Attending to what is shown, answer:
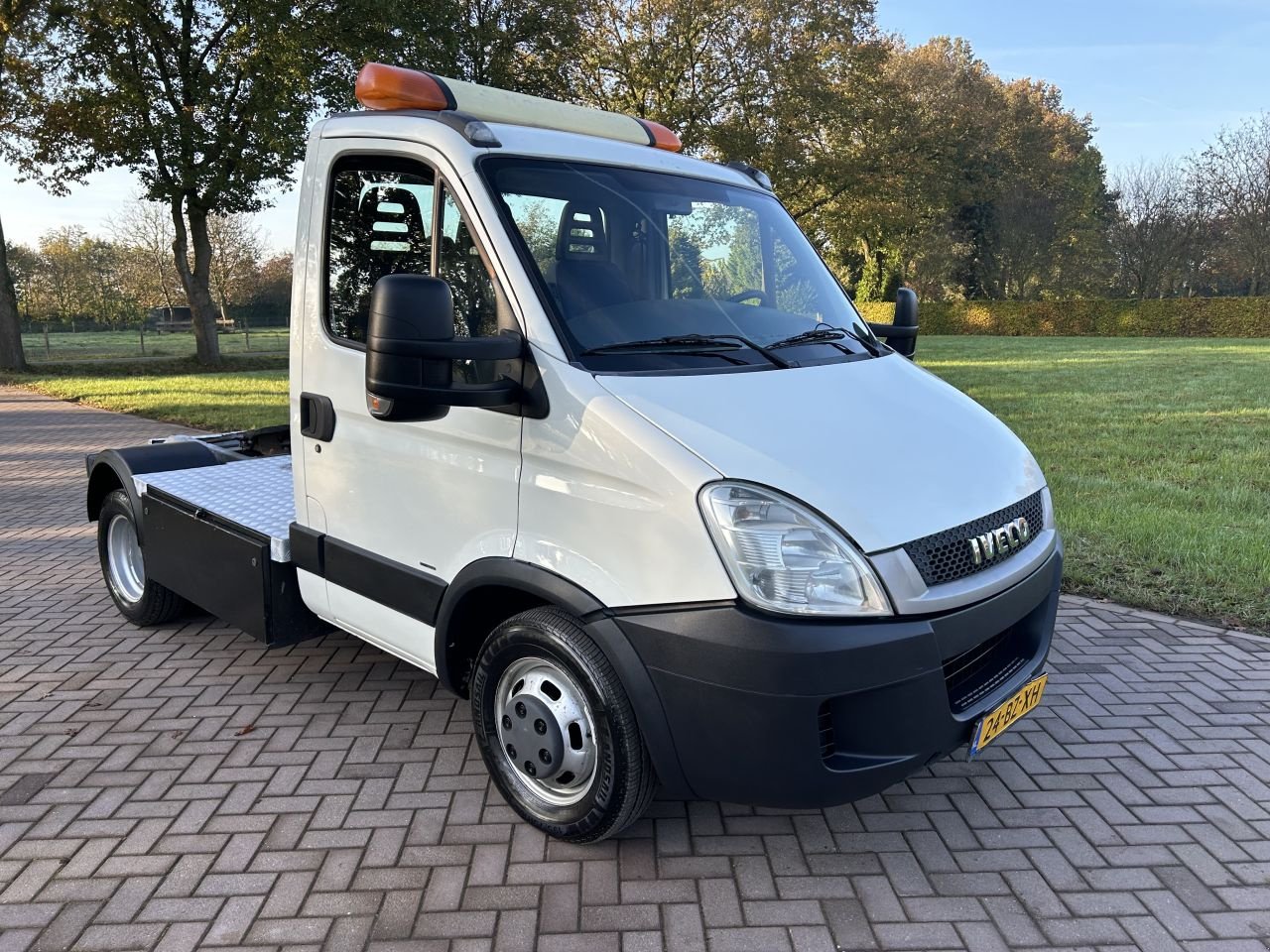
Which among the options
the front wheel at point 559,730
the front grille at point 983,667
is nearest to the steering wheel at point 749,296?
the front wheel at point 559,730

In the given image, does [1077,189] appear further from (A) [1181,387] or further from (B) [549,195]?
(B) [549,195]

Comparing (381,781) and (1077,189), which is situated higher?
(1077,189)

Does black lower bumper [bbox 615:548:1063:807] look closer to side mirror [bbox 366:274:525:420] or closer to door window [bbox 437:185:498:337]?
side mirror [bbox 366:274:525:420]

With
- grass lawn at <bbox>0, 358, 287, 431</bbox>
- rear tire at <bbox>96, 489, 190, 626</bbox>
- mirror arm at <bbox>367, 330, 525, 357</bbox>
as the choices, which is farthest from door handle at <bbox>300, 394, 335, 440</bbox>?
grass lawn at <bbox>0, 358, 287, 431</bbox>

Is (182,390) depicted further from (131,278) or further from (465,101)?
(131,278)

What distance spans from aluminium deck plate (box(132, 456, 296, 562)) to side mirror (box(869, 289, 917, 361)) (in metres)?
2.87

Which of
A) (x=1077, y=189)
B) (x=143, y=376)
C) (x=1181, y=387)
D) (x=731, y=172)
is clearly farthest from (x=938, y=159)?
(x=731, y=172)

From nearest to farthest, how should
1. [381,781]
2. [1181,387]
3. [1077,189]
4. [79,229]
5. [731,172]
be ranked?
[381,781], [731,172], [1181,387], [79,229], [1077,189]

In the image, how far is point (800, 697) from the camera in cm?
241

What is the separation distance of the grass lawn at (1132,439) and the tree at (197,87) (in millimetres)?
5075

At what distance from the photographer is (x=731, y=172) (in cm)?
395

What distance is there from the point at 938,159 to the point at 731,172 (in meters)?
37.6

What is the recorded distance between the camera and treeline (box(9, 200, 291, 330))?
38562 mm

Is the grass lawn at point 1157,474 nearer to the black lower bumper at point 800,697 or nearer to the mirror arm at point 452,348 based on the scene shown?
the black lower bumper at point 800,697
